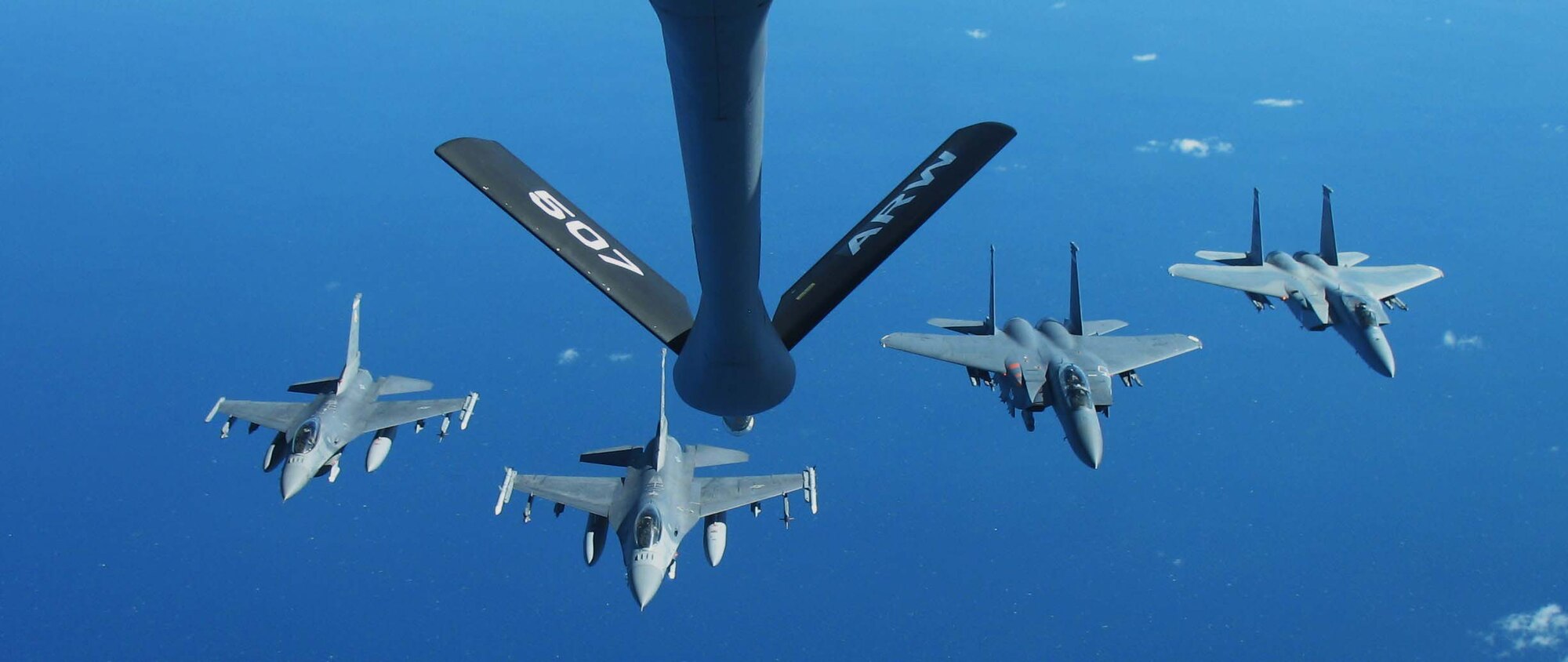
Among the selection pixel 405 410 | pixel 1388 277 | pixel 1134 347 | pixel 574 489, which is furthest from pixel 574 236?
pixel 1388 277

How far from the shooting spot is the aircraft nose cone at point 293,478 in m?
32.2

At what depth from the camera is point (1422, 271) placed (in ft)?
129

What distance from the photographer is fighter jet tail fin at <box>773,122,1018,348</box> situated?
14203 millimetres

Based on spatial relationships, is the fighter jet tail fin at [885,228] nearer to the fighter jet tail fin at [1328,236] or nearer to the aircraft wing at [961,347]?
the aircraft wing at [961,347]

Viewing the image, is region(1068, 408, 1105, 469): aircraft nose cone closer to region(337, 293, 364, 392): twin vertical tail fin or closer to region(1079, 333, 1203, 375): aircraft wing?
region(1079, 333, 1203, 375): aircraft wing

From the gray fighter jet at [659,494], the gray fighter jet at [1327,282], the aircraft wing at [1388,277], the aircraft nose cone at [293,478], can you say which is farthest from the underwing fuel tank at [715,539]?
Result: the aircraft wing at [1388,277]

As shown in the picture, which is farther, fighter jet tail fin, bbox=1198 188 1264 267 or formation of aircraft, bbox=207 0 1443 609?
fighter jet tail fin, bbox=1198 188 1264 267

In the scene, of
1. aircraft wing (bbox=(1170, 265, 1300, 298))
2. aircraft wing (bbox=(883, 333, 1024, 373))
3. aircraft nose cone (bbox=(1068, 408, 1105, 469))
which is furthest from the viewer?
aircraft wing (bbox=(1170, 265, 1300, 298))

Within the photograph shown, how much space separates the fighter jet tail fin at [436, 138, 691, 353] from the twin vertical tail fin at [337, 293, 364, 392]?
72.8ft

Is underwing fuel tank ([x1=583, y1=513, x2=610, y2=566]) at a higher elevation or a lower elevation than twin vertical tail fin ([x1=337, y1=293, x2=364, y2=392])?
lower

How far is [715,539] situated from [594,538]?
3.06 meters

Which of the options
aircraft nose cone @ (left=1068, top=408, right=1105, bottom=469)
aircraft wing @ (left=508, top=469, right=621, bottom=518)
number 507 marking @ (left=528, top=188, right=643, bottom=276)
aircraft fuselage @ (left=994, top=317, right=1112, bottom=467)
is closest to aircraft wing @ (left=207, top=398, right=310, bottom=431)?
aircraft wing @ (left=508, top=469, right=621, bottom=518)

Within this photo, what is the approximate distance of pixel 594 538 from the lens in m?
30.9

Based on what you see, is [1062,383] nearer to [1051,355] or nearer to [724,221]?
[1051,355]
